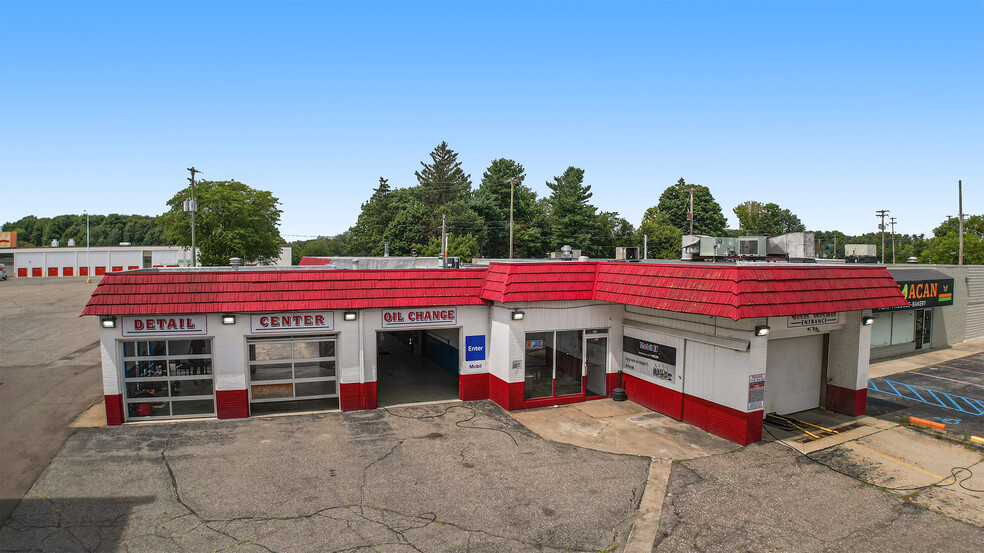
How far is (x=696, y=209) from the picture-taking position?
83.7 metres

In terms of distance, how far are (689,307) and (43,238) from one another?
186768 mm

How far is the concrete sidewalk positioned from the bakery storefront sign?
16814mm

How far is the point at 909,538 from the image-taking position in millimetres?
8398

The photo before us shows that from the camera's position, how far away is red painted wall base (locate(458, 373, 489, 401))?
51.3 ft

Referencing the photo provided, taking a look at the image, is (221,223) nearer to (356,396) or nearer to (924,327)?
(356,396)

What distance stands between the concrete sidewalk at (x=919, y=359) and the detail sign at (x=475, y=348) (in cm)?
1568

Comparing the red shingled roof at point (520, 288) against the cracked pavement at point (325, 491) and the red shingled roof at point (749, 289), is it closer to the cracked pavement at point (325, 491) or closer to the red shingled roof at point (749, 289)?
the red shingled roof at point (749, 289)

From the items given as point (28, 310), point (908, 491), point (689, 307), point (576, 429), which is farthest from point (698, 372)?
point (28, 310)

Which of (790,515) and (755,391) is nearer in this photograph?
(790,515)

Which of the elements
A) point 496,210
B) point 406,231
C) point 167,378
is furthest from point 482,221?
point 167,378

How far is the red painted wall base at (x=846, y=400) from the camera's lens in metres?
14.4

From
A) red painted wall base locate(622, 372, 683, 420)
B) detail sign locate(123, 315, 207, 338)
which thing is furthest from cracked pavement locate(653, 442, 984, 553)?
detail sign locate(123, 315, 207, 338)

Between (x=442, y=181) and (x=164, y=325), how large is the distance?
67294 millimetres

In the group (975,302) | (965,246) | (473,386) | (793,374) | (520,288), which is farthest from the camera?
(965,246)
